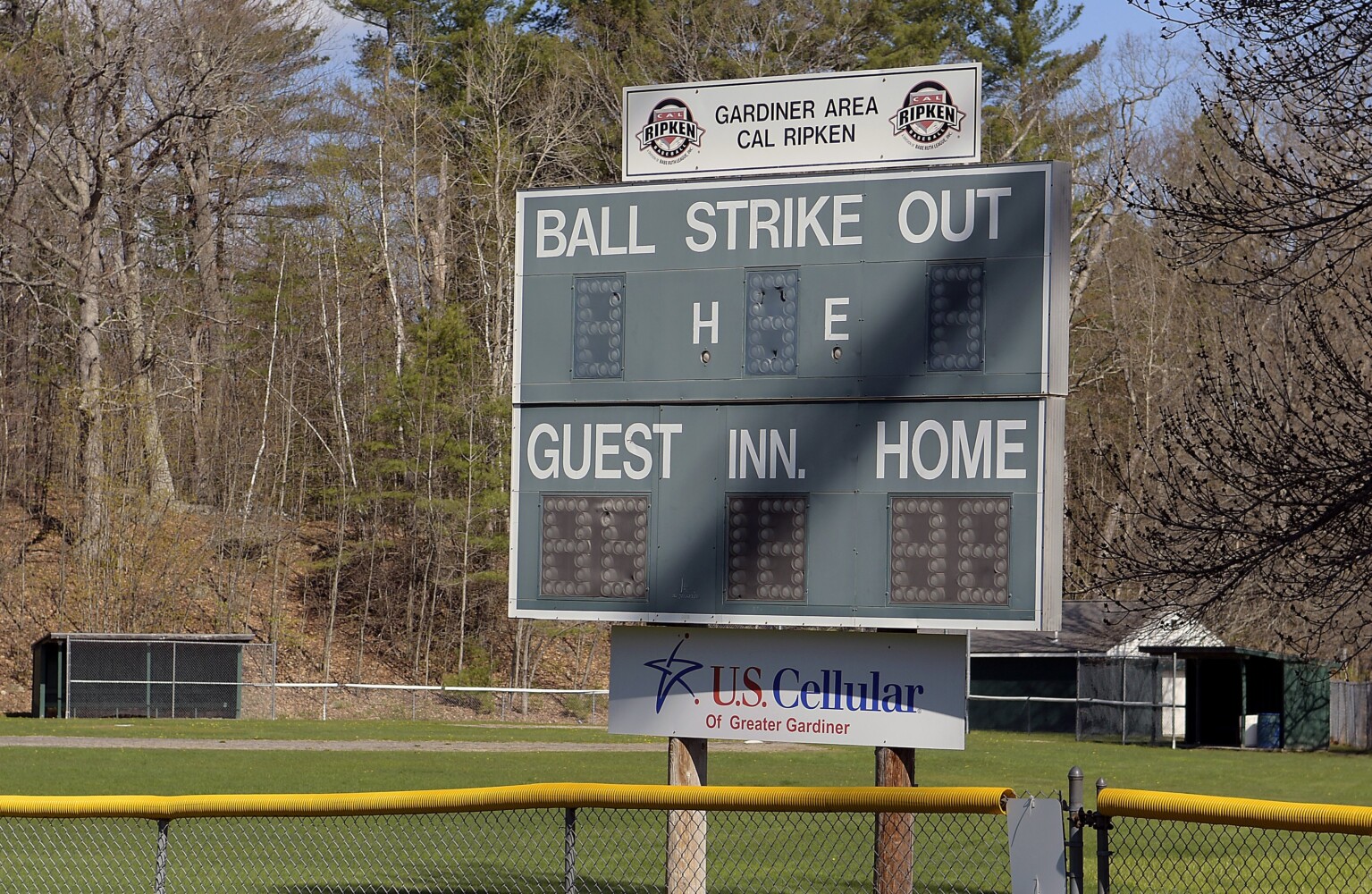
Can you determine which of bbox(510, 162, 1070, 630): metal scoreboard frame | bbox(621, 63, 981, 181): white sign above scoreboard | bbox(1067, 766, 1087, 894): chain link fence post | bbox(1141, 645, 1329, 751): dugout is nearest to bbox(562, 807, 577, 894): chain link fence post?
bbox(510, 162, 1070, 630): metal scoreboard frame

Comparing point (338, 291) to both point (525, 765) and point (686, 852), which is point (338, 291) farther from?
point (686, 852)

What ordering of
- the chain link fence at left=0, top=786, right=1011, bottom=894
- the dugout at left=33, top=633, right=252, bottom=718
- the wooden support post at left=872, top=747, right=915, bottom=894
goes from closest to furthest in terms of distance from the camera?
the chain link fence at left=0, top=786, right=1011, bottom=894
the wooden support post at left=872, top=747, right=915, bottom=894
the dugout at left=33, top=633, right=252, bottom=718

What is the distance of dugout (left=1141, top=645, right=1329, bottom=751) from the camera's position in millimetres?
40031

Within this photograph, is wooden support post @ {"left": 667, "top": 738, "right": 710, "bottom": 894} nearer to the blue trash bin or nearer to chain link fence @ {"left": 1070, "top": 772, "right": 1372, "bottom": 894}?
chain link fence @ {"left": 1070, "top": 772, "right": 1372, "bottom": 894}

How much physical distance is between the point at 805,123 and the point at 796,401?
1.68m

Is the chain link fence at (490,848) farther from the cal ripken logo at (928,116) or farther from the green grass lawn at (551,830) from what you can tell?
the cal ripken logo at (928,116)

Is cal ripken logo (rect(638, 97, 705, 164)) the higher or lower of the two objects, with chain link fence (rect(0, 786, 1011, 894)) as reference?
higher

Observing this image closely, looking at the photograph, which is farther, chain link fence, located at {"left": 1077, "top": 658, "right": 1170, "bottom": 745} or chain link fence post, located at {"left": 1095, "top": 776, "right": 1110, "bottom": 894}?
chain link fence, located at {"left": 1077, "top": 658, "right": 1170, "bottom": 745}

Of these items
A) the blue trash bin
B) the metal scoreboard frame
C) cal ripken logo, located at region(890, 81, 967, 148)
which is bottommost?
the blue trash bin

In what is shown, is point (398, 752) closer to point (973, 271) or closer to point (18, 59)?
point (973, 271)

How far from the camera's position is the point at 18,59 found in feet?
137

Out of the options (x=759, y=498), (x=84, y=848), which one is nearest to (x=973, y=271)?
(x=759, y=498)

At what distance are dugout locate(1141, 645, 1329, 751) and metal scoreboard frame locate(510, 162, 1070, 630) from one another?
3258 centimetres

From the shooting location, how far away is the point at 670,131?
9828 millimetres
